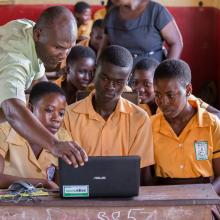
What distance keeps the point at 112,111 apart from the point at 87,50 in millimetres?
1114

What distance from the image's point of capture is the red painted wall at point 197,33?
5.61m

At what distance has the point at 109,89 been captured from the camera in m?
2.55

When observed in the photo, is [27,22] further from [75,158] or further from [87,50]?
[87,50]

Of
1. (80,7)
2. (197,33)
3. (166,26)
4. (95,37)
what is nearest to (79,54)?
(166,26)

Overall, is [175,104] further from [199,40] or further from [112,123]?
[199,40]

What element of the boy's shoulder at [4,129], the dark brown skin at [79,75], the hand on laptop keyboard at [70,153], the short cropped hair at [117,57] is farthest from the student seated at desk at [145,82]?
the hand on laptop keyboard at [70,153]

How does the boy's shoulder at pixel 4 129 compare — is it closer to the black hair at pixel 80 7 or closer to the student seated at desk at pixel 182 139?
the student seated at desk at pixel 182 139

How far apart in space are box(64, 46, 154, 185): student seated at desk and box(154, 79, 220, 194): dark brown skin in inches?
4.5

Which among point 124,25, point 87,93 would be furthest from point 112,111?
point 124,25

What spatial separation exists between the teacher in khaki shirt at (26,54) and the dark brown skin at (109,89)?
0.35 meters

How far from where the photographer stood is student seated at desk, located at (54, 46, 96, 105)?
138 inches

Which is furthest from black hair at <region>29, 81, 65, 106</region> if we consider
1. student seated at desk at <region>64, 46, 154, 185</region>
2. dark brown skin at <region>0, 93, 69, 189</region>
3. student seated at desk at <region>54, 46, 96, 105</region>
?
student seated at desk at <region>54, 46, 96, 105</region>

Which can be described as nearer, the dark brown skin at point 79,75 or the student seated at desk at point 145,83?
the student seated at desk at point 145,83

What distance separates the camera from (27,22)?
2369 millimetres
